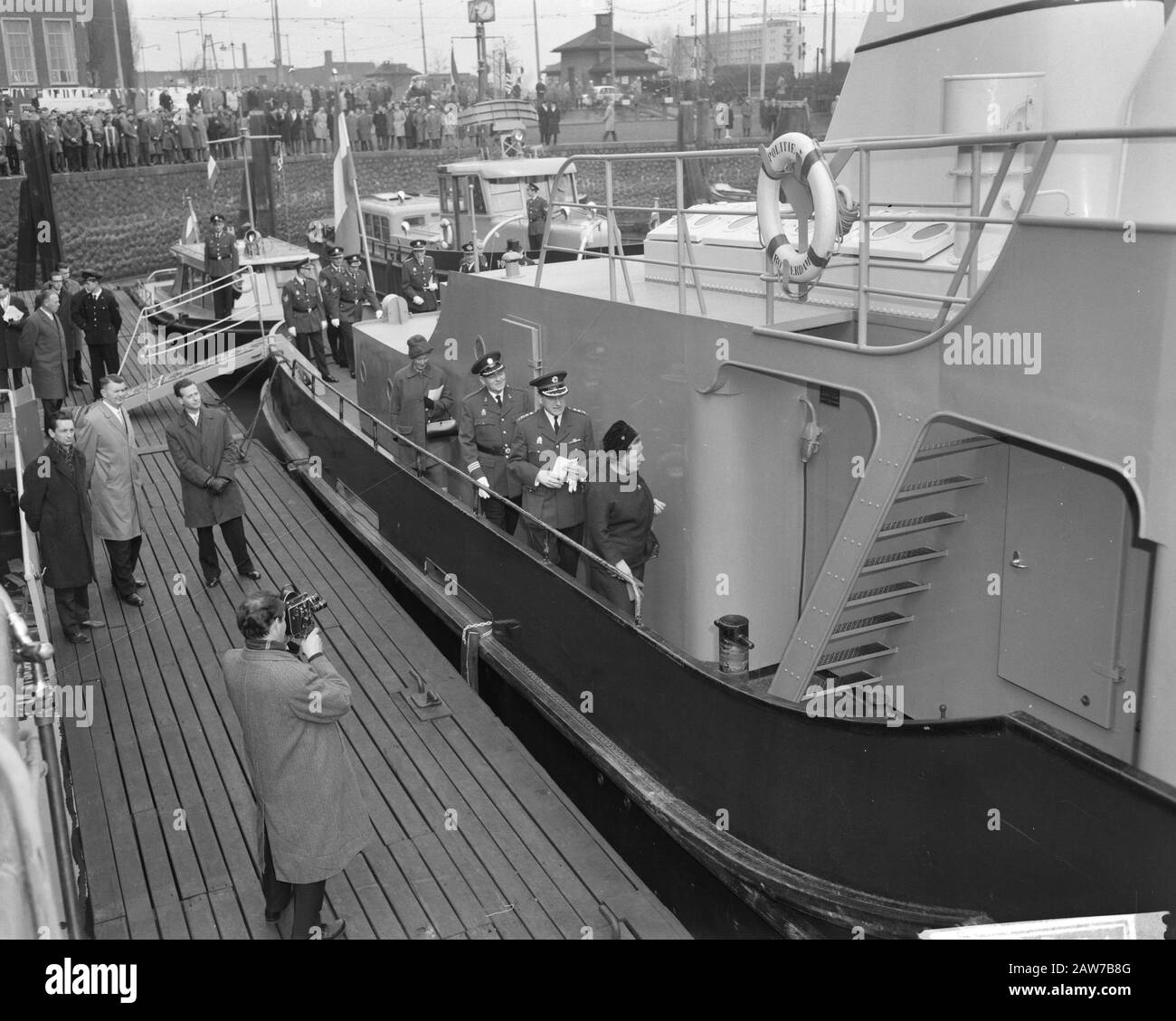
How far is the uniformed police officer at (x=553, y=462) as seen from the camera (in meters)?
6.77

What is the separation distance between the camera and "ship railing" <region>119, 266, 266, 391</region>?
15656 millimetres

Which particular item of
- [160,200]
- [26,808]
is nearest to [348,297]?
[26,808]

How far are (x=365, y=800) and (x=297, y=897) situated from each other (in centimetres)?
135

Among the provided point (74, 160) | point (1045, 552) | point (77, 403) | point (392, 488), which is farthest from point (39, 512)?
point (74, 160)

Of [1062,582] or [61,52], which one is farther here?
[61,52]

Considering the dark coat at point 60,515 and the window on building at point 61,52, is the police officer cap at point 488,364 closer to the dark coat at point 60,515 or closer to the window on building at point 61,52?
the dark coat at point 60,515

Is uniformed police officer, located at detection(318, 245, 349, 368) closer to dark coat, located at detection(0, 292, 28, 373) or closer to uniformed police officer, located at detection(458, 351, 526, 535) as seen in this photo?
dark coat, located at detection(0, 292, 28, 373)

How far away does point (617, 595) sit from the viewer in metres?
6.43

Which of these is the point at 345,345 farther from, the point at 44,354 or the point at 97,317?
the point at 44,354

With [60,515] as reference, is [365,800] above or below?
below

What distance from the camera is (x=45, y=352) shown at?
12805 mm

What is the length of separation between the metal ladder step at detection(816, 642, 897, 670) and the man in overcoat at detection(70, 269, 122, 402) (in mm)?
12511

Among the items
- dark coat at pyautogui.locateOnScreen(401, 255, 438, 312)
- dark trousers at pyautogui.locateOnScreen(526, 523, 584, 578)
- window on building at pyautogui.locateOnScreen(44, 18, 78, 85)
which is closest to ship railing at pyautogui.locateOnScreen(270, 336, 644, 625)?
dark trousers at pyautogui.locateOnScreen(526, 523, 584, 578)

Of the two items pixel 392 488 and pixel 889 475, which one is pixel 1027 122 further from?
pixel 392 488
